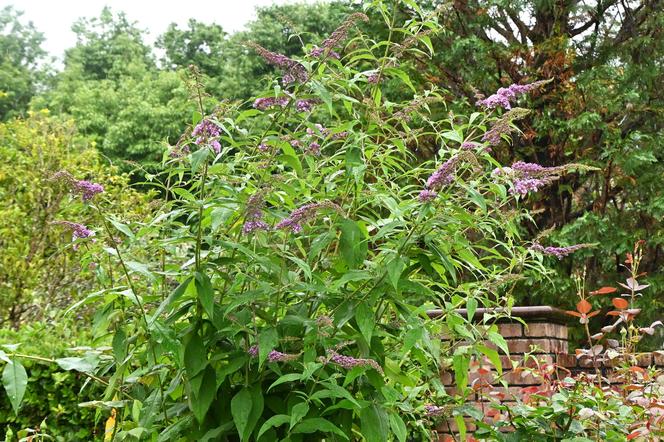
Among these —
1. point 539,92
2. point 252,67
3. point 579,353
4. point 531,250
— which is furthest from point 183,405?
point 252,67

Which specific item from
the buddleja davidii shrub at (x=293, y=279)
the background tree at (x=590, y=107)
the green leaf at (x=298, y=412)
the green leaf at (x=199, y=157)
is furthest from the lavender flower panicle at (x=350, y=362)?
the background tree at (x=590, y=107)

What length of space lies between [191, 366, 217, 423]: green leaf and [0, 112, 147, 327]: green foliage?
4.14m

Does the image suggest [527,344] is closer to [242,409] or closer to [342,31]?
[242,409]

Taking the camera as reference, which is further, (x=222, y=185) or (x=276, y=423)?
(x=222, y=185)

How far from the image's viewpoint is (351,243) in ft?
7.20

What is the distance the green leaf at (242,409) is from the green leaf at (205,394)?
0.28 ft

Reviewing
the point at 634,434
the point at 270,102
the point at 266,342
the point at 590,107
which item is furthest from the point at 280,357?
the point at 590,107

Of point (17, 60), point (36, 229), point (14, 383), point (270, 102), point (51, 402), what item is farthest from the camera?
point (17, 60)

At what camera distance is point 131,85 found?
957 inches

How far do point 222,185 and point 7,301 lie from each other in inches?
190

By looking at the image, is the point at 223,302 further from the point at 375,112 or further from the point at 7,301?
the point at 7,301

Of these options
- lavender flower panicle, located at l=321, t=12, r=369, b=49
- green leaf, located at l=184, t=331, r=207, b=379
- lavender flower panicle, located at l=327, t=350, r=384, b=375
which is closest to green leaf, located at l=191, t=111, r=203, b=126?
lavender flower panicle, located at l=321, t=12, r=369, b=49

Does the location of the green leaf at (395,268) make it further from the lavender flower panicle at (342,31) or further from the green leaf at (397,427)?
the lavender flower panicle at (342,31)

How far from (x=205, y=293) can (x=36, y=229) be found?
5280mm
